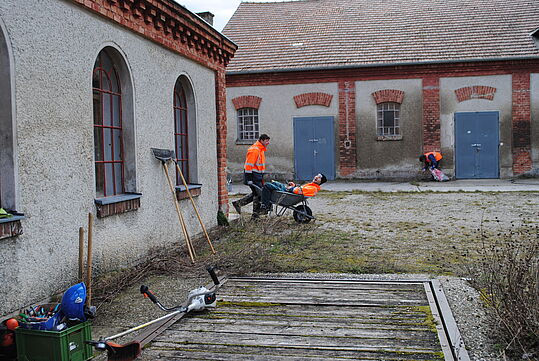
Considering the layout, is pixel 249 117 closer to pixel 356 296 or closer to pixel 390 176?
pixel 390 176

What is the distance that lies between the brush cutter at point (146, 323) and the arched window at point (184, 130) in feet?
12.2

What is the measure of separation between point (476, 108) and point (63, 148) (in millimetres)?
18361

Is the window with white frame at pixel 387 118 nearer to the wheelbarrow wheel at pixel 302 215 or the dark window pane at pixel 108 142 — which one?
the wheelbarrow wheel at pixel 302 215

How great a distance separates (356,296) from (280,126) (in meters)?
16.7

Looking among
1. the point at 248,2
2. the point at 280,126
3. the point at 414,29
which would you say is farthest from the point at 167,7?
the point at 248,2

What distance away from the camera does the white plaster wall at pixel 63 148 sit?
209 inches

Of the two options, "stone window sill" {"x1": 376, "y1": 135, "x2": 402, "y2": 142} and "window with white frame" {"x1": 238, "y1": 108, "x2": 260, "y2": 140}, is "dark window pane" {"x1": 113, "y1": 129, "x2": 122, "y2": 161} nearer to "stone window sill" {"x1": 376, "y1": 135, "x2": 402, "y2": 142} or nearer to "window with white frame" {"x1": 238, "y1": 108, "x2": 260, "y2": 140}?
"window with white frame" {"x1": 238, "y1": 108, "x2": 260, "y2": 140}

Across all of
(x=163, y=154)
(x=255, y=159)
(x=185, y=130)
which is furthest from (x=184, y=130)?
(x=255, y=159)

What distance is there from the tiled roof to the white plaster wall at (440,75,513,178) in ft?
2.88

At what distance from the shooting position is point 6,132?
5.21 m

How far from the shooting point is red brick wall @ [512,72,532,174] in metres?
21.0

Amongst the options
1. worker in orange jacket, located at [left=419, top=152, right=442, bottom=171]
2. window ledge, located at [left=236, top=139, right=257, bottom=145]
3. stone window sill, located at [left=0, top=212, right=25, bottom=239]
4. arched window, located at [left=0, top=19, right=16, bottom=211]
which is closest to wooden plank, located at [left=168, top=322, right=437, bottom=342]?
stone window sill, located at [left=0, top=212, right=25, bottom=239]

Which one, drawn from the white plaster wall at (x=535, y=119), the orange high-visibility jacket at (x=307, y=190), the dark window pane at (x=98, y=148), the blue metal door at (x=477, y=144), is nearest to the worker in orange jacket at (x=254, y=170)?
the orange high-visibility jacket at (x=307, y=190)

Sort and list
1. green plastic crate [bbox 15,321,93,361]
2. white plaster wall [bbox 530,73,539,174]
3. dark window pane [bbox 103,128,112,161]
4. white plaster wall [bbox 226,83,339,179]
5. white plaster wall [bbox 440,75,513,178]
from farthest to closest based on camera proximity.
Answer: white plaster wall [bbox 226,83,339,179]
white plaster wall [bbox 440,75,513,178]
white plaster wall [bbox 530,73,539,174]
dark window pane [bbox 103,128,112,161]
green plastic crate [bbox 15,321,93,361]
